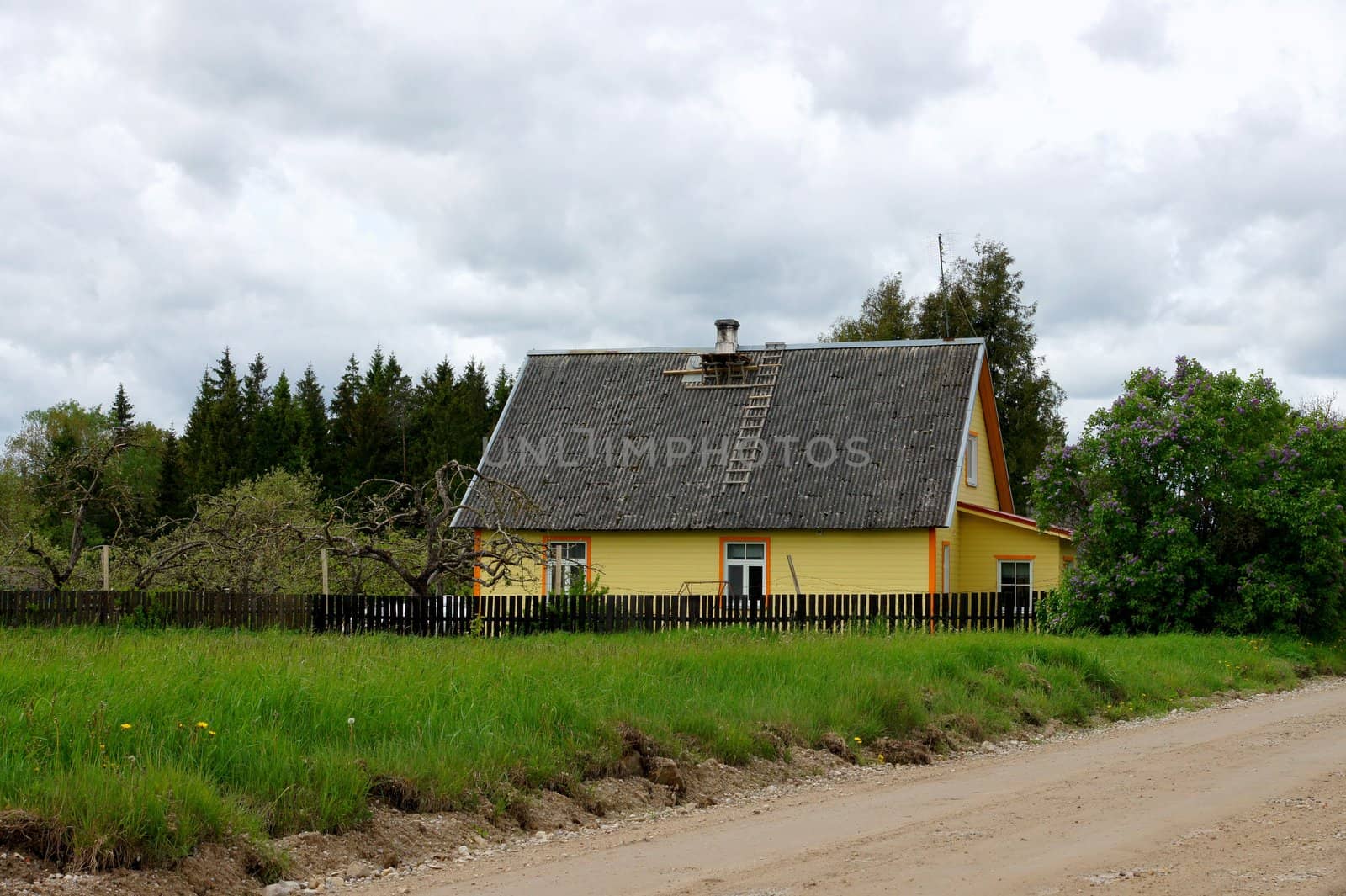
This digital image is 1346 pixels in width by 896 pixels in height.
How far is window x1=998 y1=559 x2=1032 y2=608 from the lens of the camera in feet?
105

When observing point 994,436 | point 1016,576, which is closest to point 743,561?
point 1016,576

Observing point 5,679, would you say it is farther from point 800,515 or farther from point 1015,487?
point 1015,487

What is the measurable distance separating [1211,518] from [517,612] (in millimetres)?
12819

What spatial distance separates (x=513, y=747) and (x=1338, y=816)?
5509 mm

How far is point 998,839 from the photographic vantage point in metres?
7.97

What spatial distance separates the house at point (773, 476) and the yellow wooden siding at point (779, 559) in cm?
4

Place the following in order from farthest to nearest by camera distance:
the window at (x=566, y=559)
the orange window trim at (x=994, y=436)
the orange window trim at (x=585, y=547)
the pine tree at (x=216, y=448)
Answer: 1. the pine tree at (x=216, y=448)
2. the orange window trim at (x=994, y=436)
3. the orange window trim at (x=585, y=547)
4. the window at (x=566, y=559)

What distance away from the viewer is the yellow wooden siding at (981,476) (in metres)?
33.3

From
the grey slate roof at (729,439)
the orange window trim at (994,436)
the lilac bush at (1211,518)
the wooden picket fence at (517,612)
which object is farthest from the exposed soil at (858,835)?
the orange window trim at (994,436)

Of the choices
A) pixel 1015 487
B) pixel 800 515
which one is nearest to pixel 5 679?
pixel 800 515

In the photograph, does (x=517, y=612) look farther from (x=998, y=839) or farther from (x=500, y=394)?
(x=500, y=394)

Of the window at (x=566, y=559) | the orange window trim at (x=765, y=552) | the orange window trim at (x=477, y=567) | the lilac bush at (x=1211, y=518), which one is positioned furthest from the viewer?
the window at (x=566, y=559)

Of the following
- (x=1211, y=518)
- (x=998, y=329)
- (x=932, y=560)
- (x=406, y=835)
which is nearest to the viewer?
(x=406, y=835)

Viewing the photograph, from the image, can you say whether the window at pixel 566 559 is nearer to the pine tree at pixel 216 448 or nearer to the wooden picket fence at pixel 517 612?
the wooden picket fence at pixel 517 612
